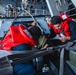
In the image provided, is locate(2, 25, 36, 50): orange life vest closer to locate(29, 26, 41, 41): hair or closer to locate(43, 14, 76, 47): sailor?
locate(29, 26, 41, 41): hair

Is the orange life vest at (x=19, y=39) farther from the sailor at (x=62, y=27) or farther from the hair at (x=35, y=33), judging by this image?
the sailor at (x=62, y=27)

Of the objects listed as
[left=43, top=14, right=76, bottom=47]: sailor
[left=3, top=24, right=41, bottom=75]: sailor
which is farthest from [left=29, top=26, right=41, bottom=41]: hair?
[left=43, top=14, right=76, bottom=47]: sailor

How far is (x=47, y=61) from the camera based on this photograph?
119 inches

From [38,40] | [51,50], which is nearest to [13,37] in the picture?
[38,40]

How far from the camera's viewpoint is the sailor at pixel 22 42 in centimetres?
242

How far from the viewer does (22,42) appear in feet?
8.27

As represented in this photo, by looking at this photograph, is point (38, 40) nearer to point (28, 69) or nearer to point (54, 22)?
point (28, 69)

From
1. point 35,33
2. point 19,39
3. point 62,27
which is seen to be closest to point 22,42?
point 19,39

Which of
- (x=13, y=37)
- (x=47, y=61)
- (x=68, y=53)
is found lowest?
(x=47, y=61)

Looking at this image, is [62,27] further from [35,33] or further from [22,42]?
[22,42]

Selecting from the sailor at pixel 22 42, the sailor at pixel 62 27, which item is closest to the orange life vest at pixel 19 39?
the sailor at pixel 22 42

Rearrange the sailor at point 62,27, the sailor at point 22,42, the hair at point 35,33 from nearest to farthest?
the sailor at point 22,42 < the hair at point 35,33 < the sailor at point 62,27

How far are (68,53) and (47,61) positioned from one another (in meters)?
0.70

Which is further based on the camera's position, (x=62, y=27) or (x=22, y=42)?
(x=62, y=27)
